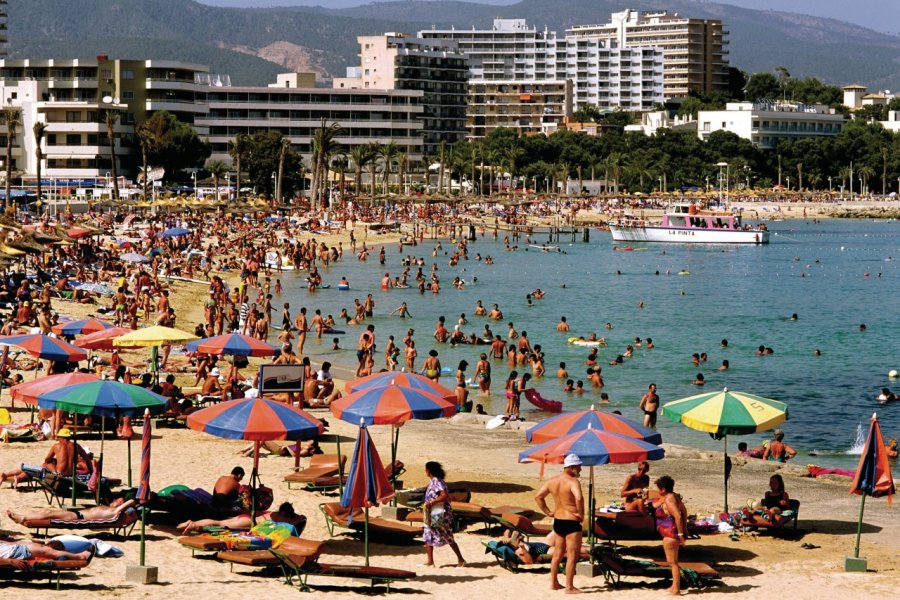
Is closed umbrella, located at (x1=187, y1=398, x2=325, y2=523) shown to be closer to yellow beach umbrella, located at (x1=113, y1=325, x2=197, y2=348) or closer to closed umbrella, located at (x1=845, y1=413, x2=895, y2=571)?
closed umbrella, located at (x1=845, y1=413, x2=895, y2=571)

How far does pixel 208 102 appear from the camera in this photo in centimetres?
13188

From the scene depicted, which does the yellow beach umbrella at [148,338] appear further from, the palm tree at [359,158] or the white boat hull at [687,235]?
the palm tree at [359,158]

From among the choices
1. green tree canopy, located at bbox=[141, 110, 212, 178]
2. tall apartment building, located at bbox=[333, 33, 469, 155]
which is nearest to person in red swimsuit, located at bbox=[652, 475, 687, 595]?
green tree canopy, located at bbox=[141, 110, 212, 178]

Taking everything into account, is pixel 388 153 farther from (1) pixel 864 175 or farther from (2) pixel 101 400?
(2) pixel 101 400

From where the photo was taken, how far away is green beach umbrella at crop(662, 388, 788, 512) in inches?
579

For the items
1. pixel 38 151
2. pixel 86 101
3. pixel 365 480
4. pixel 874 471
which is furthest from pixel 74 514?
pixel 86 101

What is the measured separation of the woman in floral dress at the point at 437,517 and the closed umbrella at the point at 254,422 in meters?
1.66

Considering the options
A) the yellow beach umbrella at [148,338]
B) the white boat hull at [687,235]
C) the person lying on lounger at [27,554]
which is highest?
the white boat hull at [687,235]

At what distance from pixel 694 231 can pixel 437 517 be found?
3145 inches

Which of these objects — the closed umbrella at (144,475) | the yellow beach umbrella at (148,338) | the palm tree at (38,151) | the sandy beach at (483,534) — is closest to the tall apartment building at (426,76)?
the palm tree at (38,151)

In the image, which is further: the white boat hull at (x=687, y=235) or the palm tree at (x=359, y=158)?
the palm tree at (x=359, y=158)

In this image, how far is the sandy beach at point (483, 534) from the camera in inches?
496

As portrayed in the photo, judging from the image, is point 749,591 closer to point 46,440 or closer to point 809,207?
point 46,440

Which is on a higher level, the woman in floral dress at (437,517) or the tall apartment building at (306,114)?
the tall apartment building at (306,114)
